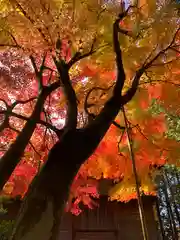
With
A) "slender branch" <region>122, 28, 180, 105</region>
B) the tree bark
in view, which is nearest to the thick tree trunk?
the tree bark

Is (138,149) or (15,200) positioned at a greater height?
(15,200)

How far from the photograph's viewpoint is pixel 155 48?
6.29 m

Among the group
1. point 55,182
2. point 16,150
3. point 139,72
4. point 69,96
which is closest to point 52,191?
point 55,182

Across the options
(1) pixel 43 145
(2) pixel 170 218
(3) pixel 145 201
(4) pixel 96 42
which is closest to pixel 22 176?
(1) pixel 43 145

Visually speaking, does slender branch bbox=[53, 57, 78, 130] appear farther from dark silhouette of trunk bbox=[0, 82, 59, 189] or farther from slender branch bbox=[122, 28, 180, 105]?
slender branch bbox=[122, 28, 180, 105]

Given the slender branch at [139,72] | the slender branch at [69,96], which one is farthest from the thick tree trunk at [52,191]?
the slender branch at [139,72]

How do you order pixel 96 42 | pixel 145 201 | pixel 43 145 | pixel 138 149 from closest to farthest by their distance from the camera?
1. pixel 96 42
2. pixel 138 149
3. pixel 43 145
4. pixel 145 201

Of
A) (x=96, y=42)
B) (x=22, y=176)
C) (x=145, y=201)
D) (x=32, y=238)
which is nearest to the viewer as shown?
(x=32, y=238)

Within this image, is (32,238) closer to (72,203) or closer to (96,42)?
(96,42)

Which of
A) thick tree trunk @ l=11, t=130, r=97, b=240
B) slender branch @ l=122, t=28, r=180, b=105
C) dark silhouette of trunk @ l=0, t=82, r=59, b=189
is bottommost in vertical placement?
thick tree trunk @ l=11, t=130, r=97, b=240

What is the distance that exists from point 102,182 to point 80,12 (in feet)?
26.1

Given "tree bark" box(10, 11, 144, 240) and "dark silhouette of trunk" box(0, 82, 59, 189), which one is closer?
"tree bark" box(10, 11, 144, 240)

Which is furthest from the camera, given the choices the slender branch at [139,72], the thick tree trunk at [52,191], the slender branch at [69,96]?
the slender branch at [139,72]

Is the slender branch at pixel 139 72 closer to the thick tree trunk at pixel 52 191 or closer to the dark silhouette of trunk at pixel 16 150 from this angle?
the thick tree trunk at pixel 52 191
